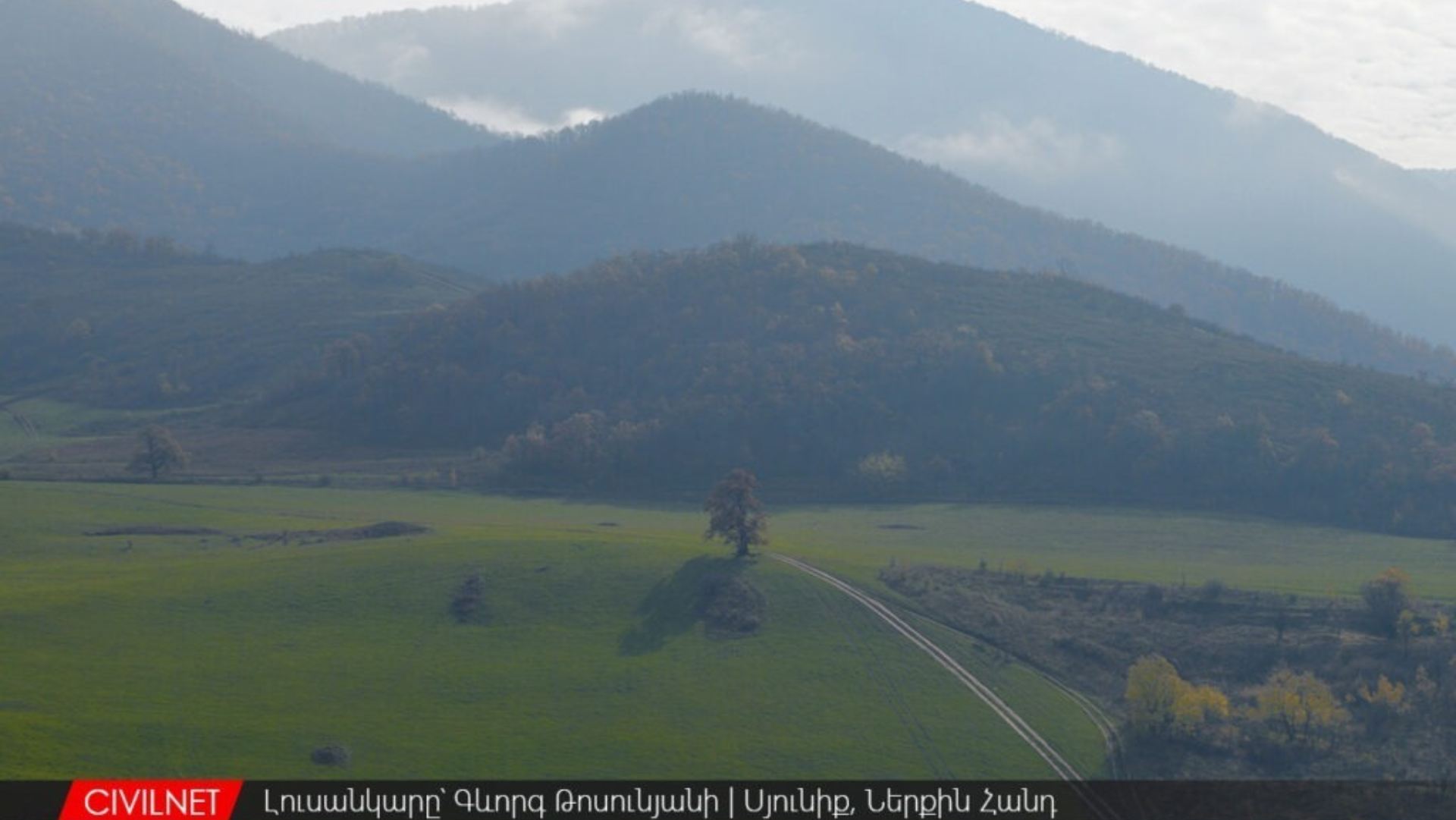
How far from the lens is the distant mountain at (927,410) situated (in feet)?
468

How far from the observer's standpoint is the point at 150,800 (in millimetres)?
47906

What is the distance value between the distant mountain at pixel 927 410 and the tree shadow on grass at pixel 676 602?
60177mm

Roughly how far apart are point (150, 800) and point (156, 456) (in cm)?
9618

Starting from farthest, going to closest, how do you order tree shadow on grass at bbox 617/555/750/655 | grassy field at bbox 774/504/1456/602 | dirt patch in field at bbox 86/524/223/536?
dirt patch in field at bbox 86/524/223/536
grassy field at bbox 774/504/1456/602
tree shadow on grass at bbox 617/555/750/655

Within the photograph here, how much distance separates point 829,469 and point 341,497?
5594 cm

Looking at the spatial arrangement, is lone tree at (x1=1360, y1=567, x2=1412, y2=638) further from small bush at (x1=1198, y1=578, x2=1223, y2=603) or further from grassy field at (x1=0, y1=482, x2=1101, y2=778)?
grassy field at (x1=0, y1=482, x2=1101, y2=778)

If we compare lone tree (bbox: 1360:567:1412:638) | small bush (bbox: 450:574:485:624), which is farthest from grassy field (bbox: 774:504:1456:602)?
small bush (bbox: 450:574:485:624)

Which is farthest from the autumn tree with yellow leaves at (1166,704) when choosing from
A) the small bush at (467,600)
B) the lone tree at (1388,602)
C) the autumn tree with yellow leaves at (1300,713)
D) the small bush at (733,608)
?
the small bush at (467,600)

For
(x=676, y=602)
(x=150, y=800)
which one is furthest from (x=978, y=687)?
(x=150, y=800)

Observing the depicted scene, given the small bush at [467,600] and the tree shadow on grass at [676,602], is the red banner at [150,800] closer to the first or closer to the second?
the small bush at [467,600]

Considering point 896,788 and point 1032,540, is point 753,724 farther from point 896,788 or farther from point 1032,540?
point 1032,540

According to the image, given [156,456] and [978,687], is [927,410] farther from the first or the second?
[978,687]

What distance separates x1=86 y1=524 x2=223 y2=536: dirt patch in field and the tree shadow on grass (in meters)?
39.2

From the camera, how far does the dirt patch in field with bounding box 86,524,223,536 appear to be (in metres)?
101
